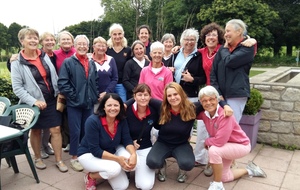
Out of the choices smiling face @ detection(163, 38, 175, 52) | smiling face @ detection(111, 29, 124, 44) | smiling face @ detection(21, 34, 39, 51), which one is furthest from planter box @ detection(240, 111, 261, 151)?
smiling face @ detection(21, 34, 39, 51)

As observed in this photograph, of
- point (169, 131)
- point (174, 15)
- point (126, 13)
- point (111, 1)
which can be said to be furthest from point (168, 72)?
point (111, 1)

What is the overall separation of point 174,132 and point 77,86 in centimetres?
136

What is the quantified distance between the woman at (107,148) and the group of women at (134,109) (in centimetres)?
1

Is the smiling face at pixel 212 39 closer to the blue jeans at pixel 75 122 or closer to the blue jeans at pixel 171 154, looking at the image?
the blue jeans at pixel 171 154

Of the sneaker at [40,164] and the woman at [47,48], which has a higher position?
the woman at [47,48]

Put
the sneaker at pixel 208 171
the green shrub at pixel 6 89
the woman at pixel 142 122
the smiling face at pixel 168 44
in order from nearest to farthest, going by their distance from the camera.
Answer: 1. the woman at pixel 142 122
2. the sneaker at pixel 208 171
3. the smiling face at pixel 168 44
4. the green shrub at pixel 6 89

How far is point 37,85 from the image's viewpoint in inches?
127

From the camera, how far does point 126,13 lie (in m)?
36.3

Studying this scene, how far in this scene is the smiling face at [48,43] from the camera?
364cm

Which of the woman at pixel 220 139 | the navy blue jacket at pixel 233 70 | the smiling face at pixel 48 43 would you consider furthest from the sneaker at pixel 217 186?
the smiling face at pixel 48 43

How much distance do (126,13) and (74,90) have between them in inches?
1374

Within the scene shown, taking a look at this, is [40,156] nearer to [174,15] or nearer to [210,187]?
[210,187]

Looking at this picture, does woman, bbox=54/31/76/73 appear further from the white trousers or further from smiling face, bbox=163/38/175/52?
the white trousers

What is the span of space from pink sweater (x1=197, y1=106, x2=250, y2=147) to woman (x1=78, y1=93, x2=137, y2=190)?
0.92 meters
